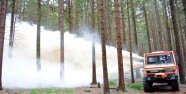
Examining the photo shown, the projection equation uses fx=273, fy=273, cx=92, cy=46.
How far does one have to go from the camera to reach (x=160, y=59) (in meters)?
20.2

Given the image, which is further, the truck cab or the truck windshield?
the truck windshield

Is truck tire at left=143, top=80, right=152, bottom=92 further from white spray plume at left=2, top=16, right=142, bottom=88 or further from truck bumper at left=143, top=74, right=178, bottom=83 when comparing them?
white spray plume at left=2, top=16, right=142, bottom=88

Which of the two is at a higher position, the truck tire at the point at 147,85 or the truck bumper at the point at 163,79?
the truck bumper at the point at 163,79

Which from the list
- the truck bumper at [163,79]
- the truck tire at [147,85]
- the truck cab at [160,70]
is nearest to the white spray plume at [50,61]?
the truck tire at [147,85]

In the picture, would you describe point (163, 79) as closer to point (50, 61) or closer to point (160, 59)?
point (160, 59)

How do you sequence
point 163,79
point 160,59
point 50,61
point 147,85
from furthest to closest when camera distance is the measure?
point 50,61, point 160,59, point 147,85, point 163,79

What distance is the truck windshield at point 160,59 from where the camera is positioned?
19.9 metres

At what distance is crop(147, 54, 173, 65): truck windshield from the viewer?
65.4ft

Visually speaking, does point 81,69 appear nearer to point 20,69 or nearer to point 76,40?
point 76,40

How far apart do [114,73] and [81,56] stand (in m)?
4.41

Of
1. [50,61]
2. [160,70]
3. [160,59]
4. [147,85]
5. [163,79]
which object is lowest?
[147,85]

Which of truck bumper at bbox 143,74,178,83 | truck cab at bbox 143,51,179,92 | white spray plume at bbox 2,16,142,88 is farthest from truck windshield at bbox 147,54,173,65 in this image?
white spray plume at bbox 2,16,142,88

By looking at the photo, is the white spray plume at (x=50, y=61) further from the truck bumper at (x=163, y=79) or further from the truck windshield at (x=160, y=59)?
the truck bumper at (x=163, y=79)

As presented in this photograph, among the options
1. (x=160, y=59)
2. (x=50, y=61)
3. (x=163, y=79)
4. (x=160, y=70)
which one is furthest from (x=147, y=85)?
→ (x=50, y=61)
